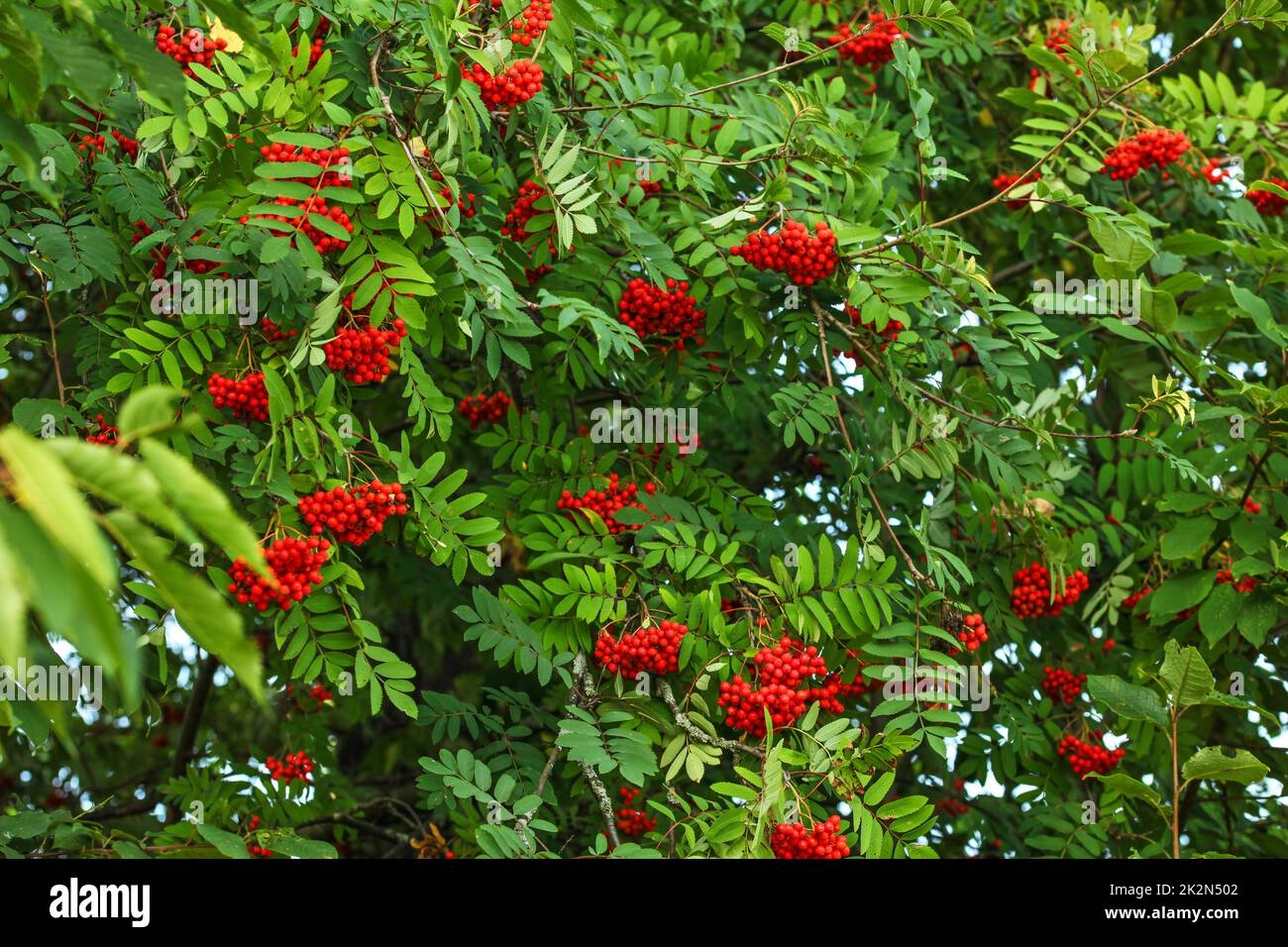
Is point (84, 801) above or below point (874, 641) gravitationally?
below

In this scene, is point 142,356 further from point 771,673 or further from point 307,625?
point 771,673

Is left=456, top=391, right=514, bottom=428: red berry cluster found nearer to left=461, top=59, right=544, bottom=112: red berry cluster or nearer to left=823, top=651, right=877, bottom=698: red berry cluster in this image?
left=461, top=59, right=544, bottom=112: red berry cluster

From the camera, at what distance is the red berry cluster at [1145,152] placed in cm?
421

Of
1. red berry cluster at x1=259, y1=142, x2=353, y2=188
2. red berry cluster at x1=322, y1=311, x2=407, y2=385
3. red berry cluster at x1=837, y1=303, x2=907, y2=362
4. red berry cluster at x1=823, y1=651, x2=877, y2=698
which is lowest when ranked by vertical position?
red berry cluster at x1=823, y1=651, x2=877, y2=698

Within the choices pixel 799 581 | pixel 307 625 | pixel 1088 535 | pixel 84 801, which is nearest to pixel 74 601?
pixel 307 625

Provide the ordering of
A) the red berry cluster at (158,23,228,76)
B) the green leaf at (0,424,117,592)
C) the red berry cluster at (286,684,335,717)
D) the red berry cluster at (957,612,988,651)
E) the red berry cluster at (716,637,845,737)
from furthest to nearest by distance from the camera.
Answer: the red berry cluster at (286,684,335,717), the red berry cluster at (957,612,988,651), the red berry cluster at (158,23,228,76), the red berry cluster at (716,637,845,737), the green leaf at (0,424,117,592)

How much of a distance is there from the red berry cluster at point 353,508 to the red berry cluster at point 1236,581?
2612 millimetres

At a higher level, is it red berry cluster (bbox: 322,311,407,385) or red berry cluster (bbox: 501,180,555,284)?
red berry cluster (bbox: 501,180,555,284)

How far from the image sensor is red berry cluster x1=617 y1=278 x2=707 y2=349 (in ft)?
12.2

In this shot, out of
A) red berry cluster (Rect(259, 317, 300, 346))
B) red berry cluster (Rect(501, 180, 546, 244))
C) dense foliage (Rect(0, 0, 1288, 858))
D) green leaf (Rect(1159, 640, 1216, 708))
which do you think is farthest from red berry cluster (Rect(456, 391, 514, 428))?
green leaf (Rect(1159, 640, 1216, 708))

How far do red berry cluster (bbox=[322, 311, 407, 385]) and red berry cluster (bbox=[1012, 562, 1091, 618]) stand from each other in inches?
84.7

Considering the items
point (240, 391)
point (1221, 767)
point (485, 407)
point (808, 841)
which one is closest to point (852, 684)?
point (808, 841)
